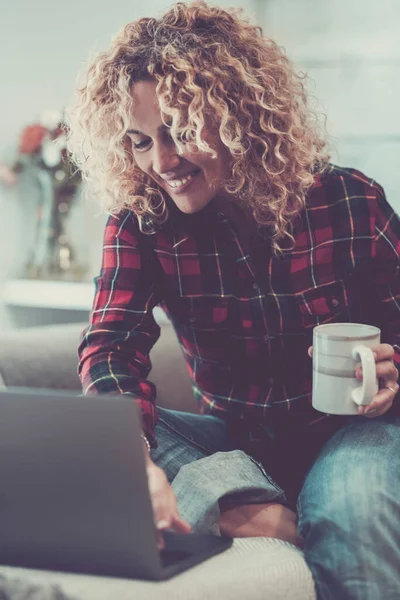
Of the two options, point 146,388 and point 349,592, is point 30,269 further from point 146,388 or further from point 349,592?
point 349,592

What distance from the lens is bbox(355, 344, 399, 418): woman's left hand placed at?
102cm

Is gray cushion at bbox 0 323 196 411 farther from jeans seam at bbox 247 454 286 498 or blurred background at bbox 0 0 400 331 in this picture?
blurred background at bbox 0 0 400 331

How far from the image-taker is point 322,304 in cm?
123

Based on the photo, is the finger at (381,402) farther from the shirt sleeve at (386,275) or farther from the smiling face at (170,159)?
the smiling face at (170,159)

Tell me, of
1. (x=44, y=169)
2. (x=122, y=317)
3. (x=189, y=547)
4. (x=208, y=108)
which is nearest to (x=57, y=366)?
(x=122, y=317)

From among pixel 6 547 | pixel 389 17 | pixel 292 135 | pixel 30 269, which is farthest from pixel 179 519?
pixel 30 269

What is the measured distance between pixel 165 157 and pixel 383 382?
43cm

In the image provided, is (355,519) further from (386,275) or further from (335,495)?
(386,275)

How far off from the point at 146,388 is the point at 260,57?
0.52 meters

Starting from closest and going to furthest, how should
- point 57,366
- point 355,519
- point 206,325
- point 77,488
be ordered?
point 77,488 < point 355,519 < point 206,325 < point 57,366

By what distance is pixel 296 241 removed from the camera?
123 cm

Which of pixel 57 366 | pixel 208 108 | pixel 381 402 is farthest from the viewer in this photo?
pixel 57 366

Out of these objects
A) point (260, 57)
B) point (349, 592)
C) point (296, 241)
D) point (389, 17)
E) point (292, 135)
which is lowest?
point (349, 592)

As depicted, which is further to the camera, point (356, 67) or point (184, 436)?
point (356, 67)
